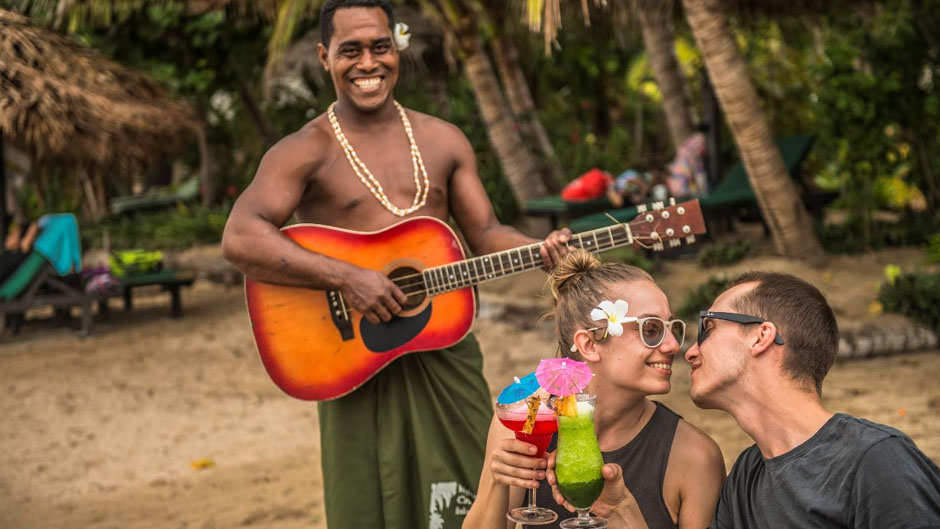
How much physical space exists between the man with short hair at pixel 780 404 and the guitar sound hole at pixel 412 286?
1.30 metres

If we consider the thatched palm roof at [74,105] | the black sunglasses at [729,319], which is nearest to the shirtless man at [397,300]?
the black sunglasses at [729,319]

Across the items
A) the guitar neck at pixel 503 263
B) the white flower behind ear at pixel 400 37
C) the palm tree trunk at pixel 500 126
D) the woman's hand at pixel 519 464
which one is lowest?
the woman's hand at pixel 519 464

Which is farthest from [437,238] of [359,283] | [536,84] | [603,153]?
[536,84]

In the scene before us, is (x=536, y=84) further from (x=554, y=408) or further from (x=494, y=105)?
(x=554, y=408)

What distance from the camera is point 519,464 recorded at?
6.96 ft

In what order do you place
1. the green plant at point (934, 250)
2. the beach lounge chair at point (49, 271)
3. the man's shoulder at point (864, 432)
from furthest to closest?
the beach lounge chair at point (49, 271) → the green plant at point (934, 250) → the man's shoulder at point (864, 432)

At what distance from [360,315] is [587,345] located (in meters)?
1.13

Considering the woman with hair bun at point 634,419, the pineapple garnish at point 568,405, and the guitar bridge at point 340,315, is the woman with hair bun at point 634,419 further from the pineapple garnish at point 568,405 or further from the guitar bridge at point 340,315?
the guitar bridge at point 340,315

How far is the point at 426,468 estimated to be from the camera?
132 inches

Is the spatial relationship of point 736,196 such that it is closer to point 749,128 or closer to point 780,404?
point 749,128

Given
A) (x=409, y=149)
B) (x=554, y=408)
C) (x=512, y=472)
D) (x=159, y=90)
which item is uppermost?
(x=159, y=90)

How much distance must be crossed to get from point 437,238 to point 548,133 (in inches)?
518

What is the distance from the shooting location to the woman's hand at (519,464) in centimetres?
211

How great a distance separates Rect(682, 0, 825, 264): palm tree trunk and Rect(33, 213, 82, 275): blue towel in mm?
6168
